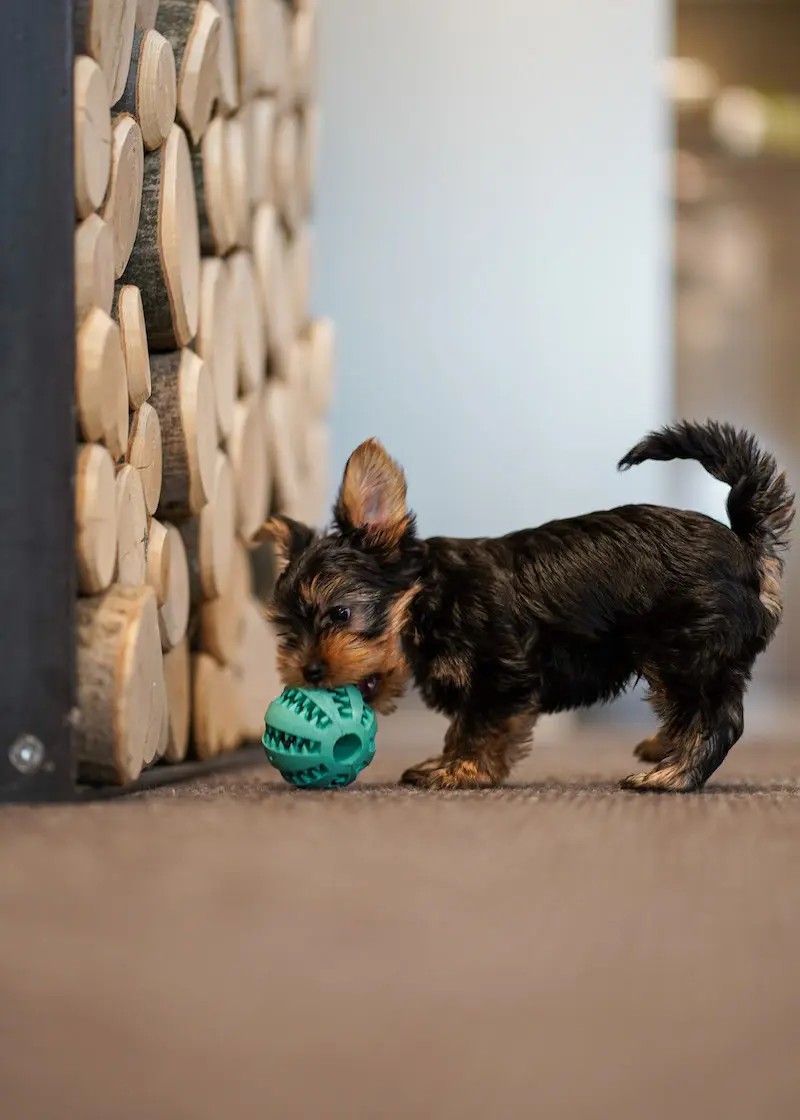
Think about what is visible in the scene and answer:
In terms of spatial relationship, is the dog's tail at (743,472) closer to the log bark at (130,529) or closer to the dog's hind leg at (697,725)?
the dog's hind leg at (697,725)

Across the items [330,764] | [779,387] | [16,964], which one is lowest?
[330,764]

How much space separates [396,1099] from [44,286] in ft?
3.80

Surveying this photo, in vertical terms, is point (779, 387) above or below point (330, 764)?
above

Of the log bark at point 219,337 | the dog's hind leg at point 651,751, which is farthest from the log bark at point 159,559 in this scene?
the dog's hind leg at point 651,751

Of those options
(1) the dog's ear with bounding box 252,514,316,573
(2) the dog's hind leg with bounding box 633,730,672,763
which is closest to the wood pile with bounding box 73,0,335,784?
(1) the dog's ear with bounding box 252,514,316,573

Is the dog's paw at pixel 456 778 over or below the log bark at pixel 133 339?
below

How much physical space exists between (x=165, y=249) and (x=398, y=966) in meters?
1.37

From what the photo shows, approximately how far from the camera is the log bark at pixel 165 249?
1977 mm

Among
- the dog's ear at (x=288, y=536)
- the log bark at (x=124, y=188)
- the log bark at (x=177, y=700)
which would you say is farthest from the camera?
the log bark at (x=177, y=700)

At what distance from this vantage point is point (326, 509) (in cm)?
362

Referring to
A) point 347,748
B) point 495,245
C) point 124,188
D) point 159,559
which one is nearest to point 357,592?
point 347,748

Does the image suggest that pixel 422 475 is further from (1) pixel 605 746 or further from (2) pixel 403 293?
(1) pixel 605 746

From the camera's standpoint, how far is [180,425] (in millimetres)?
2113

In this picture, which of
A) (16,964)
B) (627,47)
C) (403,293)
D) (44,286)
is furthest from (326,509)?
(16,964)
